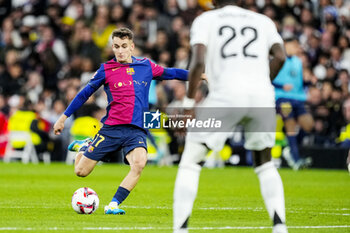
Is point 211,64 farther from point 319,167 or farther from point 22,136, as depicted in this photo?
point 22,136

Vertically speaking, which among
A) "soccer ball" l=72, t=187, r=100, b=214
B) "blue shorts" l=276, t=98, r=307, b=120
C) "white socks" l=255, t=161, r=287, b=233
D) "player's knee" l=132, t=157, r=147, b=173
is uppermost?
"white socks" l=255, t=161, r=287, b=233

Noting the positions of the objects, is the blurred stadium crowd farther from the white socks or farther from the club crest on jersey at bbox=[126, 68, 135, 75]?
the white socks

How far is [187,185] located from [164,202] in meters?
4.61

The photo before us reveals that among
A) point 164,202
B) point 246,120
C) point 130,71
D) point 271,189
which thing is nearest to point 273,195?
point 271,189

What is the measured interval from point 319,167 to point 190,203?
46.0 ft

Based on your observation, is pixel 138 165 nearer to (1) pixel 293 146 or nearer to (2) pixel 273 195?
(2) pixel 273 195

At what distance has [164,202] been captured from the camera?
1106 cm

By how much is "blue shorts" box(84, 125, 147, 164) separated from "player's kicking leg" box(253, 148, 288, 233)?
299 centimetres

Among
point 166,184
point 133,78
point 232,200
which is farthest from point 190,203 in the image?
point 166,184

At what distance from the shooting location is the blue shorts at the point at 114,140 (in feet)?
31.3

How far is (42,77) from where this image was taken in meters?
23.9

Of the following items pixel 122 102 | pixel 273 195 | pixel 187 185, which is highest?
pixel 122 102

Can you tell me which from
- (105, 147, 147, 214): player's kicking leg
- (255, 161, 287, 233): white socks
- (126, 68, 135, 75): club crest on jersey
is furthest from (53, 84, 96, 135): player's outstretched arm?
(255, 161, 287, 233): white socks

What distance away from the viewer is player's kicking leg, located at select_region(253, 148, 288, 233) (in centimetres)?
657
